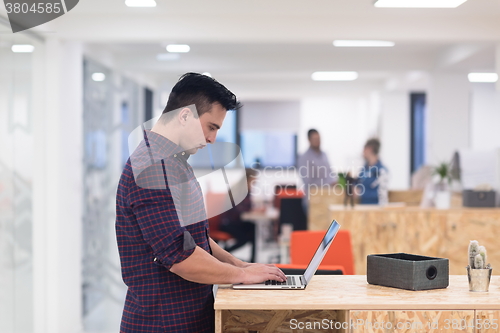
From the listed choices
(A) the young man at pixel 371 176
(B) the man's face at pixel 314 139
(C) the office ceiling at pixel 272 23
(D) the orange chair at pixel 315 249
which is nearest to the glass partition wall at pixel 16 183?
(C) the office ceiling at pixel 272 23

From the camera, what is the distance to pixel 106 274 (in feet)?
18.9

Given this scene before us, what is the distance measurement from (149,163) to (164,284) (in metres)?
0.43

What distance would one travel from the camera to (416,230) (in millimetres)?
5051

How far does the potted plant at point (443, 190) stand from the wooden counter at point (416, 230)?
4.4 inches

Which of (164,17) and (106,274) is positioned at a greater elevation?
(164,17)

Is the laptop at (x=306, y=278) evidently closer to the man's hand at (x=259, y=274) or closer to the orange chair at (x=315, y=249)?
the man's hand at (x=259, y=274)

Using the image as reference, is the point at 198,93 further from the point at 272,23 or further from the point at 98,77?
the point at 98,77

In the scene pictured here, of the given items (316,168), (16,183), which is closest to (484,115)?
(316,168)

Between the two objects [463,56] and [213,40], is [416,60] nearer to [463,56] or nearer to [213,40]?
[463,56]

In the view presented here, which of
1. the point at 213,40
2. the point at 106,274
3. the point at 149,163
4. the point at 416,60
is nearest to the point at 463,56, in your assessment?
the point at 416,60

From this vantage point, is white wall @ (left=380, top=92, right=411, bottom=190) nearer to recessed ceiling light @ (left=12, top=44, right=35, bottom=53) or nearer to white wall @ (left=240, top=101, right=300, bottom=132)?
white wall @ (left=240, top=101, right=300, bottom=132)

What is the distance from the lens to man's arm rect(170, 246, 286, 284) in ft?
6.11

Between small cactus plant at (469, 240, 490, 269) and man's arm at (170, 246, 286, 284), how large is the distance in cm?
76

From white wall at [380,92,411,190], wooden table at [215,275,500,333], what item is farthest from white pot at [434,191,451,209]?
white wall at [380,92,411,190]
